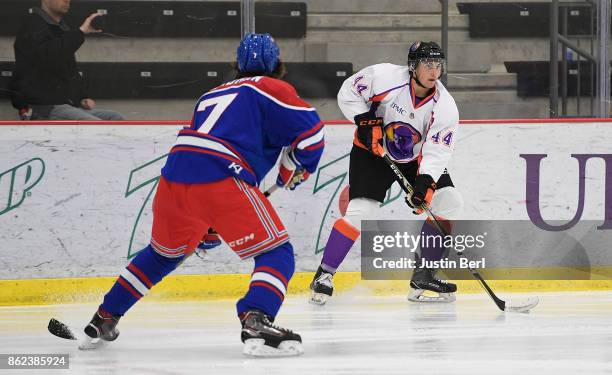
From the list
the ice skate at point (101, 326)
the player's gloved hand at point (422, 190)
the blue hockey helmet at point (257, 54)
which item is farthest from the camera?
the player's gloved hand at point (422, 190)

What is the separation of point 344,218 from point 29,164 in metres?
1.41

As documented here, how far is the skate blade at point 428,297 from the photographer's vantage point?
4.52 meters

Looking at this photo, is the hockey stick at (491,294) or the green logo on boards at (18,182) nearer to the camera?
the hockey stick at (491,294)

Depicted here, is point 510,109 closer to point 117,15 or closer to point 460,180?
point 460,180

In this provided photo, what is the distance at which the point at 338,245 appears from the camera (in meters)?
4.35

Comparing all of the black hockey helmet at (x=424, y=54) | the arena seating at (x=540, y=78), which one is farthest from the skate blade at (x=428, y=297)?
the arena seating at (x=540, y=78)

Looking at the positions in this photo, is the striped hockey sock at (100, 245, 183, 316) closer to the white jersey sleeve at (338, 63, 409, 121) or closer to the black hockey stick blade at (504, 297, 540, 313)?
the white jersey sleeve at (338, 63, 409, 121)

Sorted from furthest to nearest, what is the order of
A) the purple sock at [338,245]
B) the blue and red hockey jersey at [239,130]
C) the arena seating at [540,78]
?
1. the arena seating at [540,78]
2. the purple sock at [338,245]
3. the blue and red hockey jersey at [239,130]

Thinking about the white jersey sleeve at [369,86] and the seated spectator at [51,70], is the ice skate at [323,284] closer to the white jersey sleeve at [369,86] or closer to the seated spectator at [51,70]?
the white jersey sleeve at [369,86]

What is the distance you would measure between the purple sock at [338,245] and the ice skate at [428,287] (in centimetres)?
39

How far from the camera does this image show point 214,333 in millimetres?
3764

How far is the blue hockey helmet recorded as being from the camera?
3178mm

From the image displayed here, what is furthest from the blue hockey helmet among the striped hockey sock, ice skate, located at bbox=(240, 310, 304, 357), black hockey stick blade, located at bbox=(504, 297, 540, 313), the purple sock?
black hockey stick blade, located at bbox=(504, 297, 540, 313)

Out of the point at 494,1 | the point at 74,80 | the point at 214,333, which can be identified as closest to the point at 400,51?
the point at 494,1
